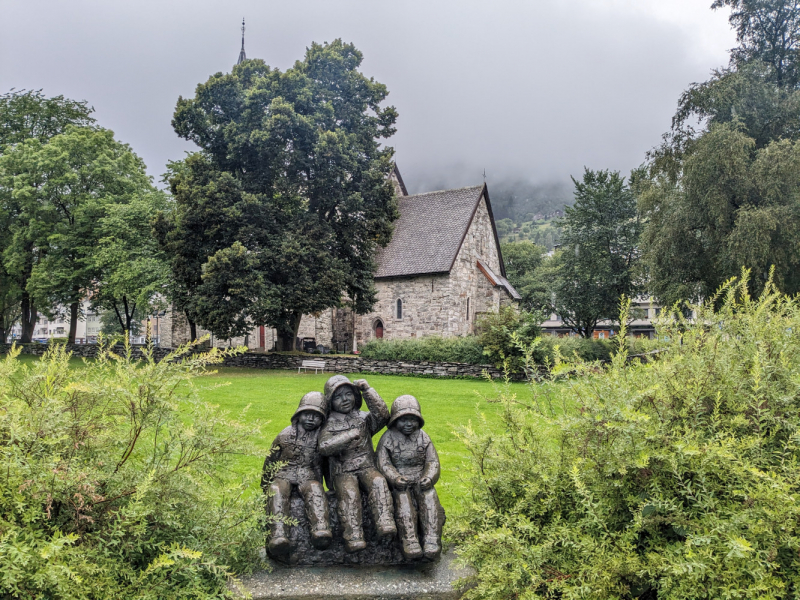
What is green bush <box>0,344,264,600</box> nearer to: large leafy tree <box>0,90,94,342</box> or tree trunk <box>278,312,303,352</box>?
tree trunk <box>278,312,303,352</box>

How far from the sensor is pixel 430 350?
70.8 feet

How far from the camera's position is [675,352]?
4.31 metres

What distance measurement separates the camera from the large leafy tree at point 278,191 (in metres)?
19.6

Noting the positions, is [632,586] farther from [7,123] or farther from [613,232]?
[7,123]

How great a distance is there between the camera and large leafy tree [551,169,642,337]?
105 ft

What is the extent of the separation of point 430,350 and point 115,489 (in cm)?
1867

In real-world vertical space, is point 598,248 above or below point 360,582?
above

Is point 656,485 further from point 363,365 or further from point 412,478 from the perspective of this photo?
point 363,365

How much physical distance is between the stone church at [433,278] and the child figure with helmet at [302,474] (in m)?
24.3

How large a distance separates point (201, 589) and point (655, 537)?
2750 mm

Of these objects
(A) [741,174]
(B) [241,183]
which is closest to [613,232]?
(A) [741,174]

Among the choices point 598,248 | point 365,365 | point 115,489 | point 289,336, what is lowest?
point 365,365

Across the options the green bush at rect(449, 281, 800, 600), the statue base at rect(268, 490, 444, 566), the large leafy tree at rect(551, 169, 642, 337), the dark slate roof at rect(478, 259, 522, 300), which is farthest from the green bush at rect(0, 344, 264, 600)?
the large leafy tree at rect(551, 169, 642, 337)

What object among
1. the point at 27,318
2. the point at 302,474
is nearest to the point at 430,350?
the point at 302,474
